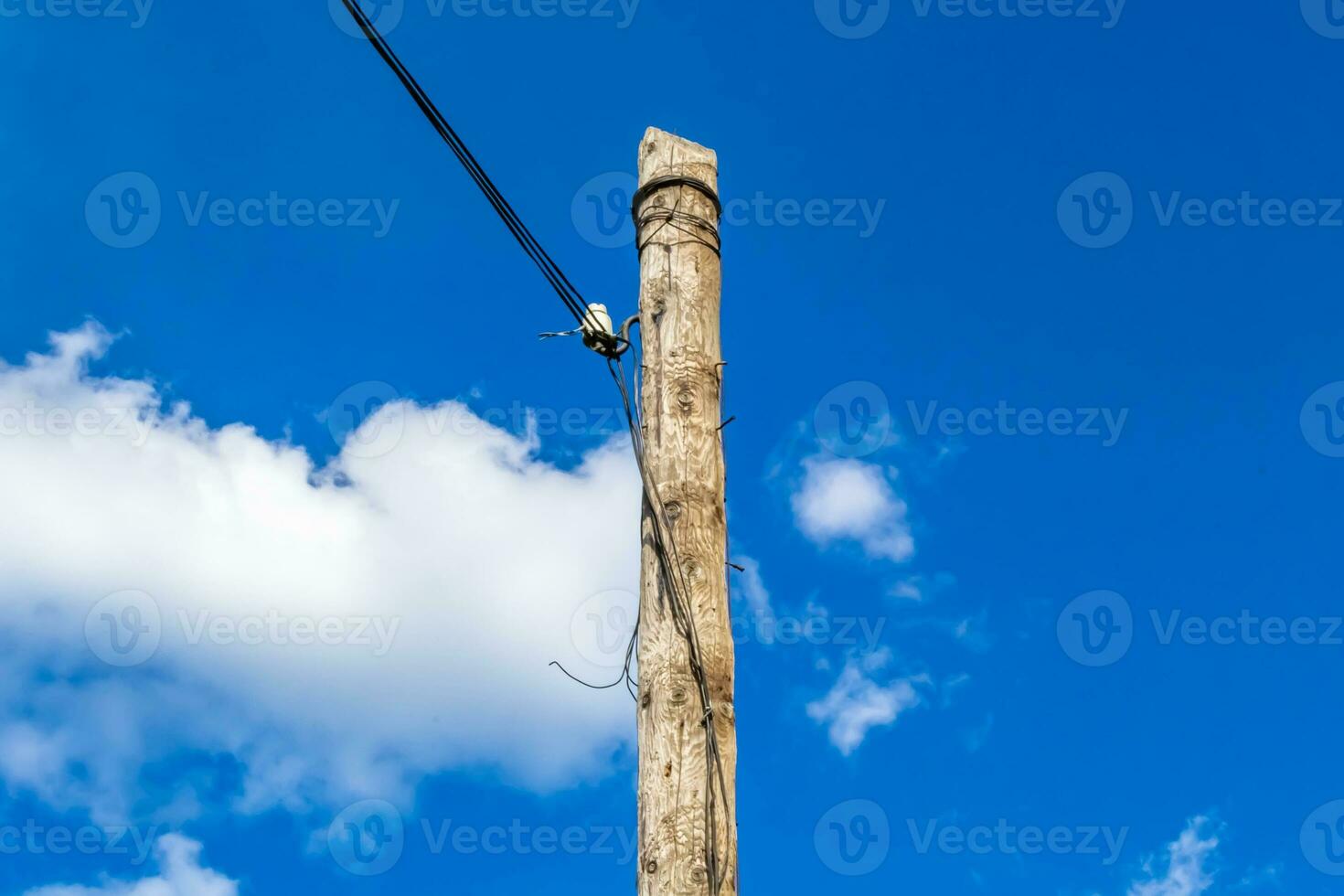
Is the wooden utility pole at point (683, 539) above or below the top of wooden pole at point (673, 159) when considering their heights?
below

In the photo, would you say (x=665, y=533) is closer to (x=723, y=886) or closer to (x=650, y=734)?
(x=650, y=734)

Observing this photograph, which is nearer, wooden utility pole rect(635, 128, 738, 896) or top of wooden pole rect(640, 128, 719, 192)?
wooden utility pole rect(635, 128, 738, 896)

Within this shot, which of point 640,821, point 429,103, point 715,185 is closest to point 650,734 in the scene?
point 640,821

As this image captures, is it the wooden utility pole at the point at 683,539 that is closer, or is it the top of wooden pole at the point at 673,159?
the wooden utility pole at the point at 683,539

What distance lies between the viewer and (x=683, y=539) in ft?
16.0

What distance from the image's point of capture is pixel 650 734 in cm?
462

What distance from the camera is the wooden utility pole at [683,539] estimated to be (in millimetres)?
4469

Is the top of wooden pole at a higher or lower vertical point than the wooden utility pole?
higher

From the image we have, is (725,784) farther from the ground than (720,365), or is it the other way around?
(720,365)

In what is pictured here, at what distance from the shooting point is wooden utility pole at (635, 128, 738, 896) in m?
4.47

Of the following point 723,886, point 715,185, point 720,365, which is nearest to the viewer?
point 723,886

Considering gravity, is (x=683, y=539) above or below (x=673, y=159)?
below

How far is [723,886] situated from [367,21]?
402cm

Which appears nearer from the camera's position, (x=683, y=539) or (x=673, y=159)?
(x=683, y=539)
